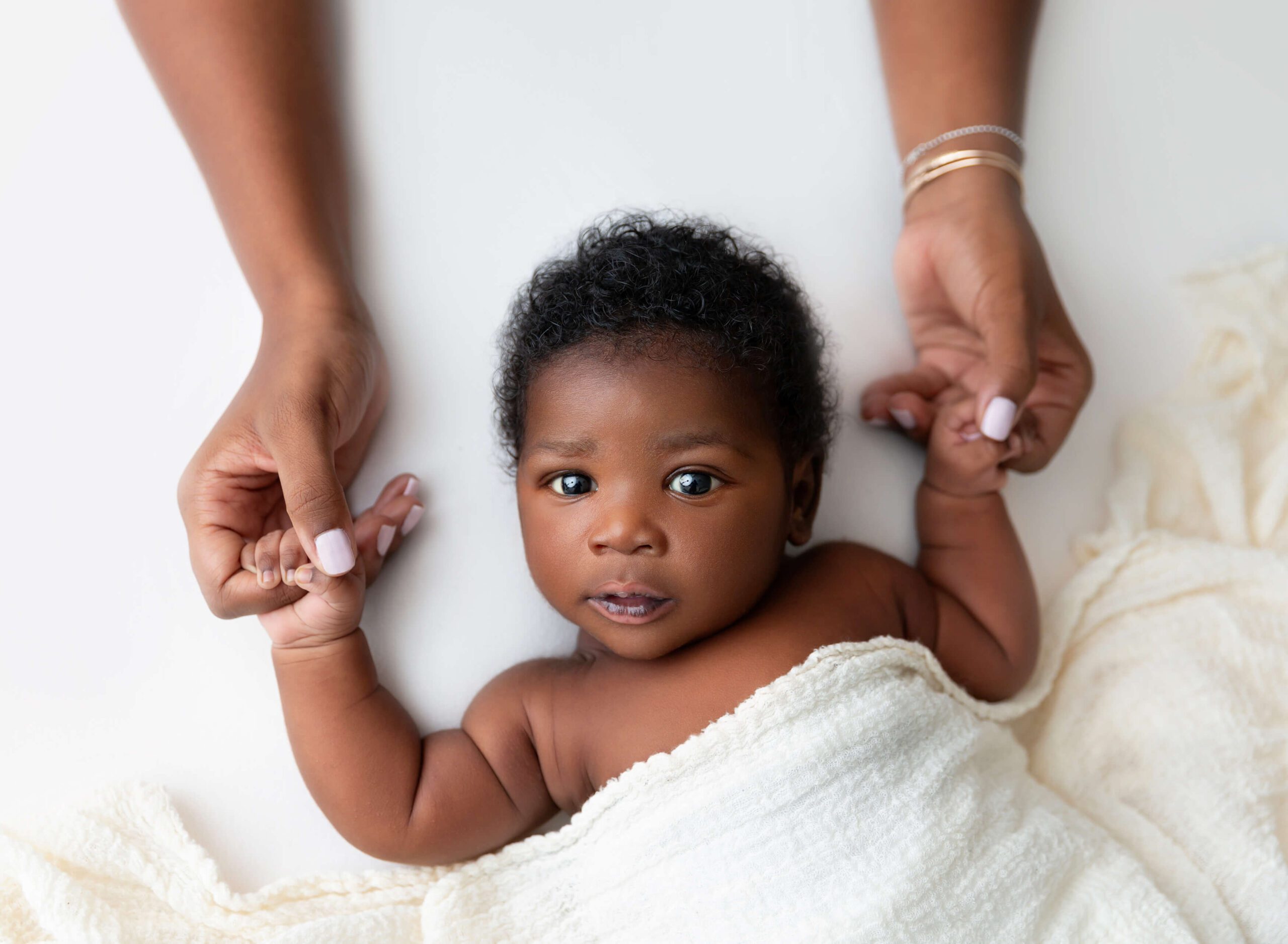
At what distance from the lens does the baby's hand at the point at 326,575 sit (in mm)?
1149

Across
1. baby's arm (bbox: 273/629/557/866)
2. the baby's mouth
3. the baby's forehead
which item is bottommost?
baby's arm (bbox: 273/629/557/866)

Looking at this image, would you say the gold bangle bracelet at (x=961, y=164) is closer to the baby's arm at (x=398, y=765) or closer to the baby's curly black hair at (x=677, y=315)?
the baby's curly black hair at (x=677, y=315)

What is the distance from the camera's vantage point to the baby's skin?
116 centimetres

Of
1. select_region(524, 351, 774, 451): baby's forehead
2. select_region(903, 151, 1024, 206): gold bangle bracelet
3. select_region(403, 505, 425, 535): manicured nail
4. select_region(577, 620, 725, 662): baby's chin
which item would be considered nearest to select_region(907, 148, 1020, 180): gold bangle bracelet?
select_region(903, 151, 1024, 206): gold bangle bracelet

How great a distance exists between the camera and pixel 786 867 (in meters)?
1.13

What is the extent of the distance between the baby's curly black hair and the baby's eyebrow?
0.09 meters

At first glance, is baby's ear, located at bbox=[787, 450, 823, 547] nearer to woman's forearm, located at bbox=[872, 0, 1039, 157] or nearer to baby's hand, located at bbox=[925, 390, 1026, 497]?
baby's hand, located at bbox=[925, 390, 1026, 497]

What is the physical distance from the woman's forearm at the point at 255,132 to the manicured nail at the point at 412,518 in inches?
11.0

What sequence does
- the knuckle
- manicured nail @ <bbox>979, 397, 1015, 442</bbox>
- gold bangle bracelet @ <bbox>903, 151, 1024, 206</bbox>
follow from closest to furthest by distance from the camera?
the knuckle, manicured nail @ <bbox>979, 397, 1015, 442</bbox>, gold bangle bracelet @ <bbox>903, 151, 1024, 206</bbox>

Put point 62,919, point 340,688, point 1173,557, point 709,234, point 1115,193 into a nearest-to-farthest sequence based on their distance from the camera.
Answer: point 62,919, point 340,688, point 709,234, point 1173,557, point 1115,193

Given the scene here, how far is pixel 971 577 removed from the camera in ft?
4.62

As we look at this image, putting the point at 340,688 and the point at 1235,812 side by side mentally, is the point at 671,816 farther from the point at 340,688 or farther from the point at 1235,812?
the point at 1235,812

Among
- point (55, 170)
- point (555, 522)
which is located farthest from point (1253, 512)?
point (55, 170)

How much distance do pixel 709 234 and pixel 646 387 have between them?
291 millimetres
